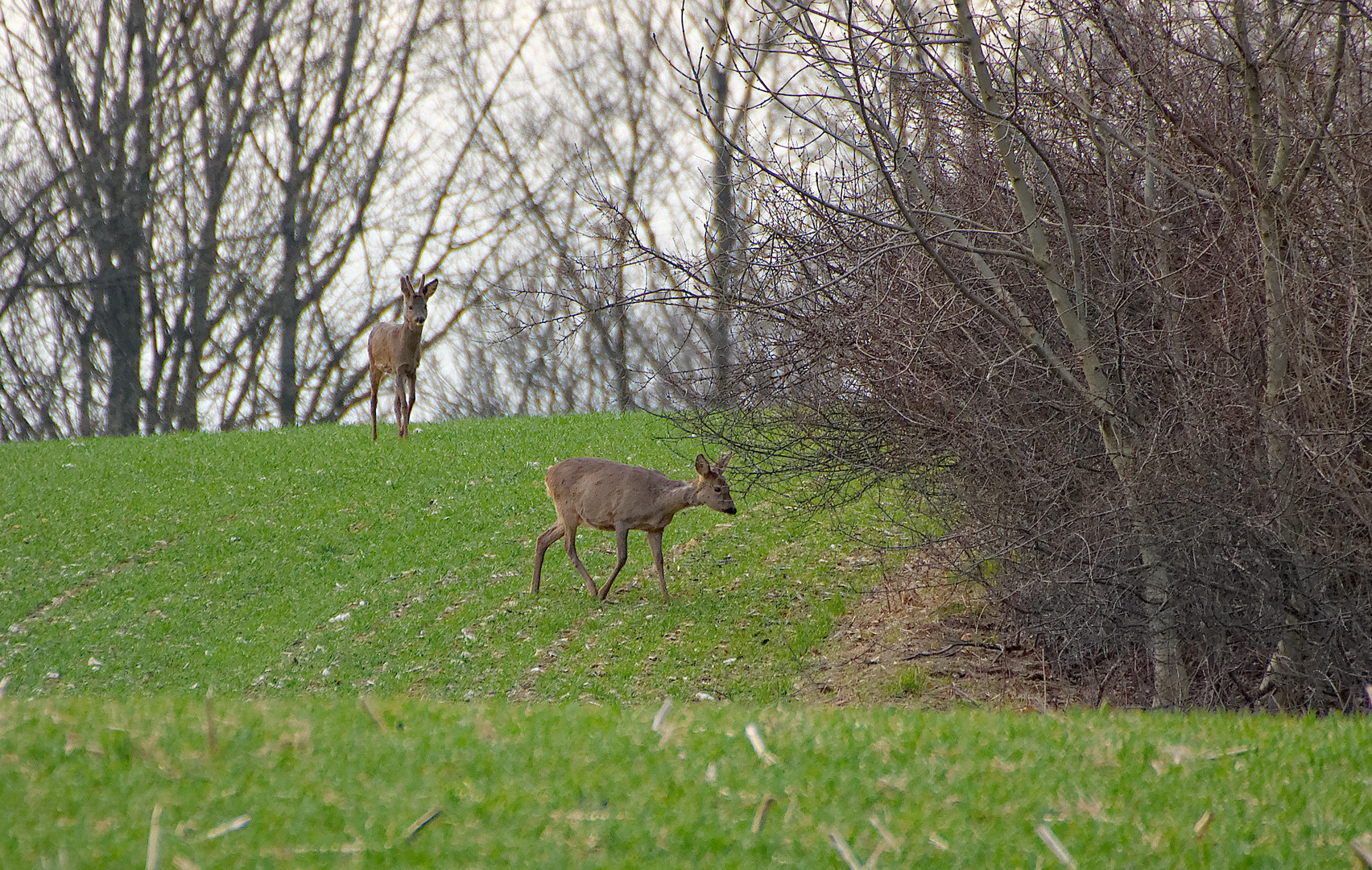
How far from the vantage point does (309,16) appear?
36.6m

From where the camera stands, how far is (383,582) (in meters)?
15.4

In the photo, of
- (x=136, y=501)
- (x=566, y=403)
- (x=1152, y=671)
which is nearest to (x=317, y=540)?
(x=136, y=501)

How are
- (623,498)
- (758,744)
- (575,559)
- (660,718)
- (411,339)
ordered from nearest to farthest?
(758,744)
(660,718)
(623,498)
(575,559)
(411,339)

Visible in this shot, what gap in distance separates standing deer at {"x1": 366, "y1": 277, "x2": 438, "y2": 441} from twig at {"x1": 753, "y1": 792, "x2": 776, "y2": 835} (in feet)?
53.4

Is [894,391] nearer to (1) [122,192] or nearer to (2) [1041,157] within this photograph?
(2) [1041,157]

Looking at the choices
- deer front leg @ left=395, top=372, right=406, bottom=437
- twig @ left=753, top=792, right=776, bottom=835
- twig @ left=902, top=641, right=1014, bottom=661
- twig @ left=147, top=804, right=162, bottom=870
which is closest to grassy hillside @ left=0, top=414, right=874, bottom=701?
deer front leg @ left=395, top=372, right=406, bottom=437

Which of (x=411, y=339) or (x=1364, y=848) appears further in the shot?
(x=411, y=339)

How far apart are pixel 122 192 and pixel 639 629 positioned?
89.2 ft

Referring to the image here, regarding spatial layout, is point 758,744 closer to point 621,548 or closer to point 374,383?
point 621,548

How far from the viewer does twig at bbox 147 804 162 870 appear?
344 centimetres

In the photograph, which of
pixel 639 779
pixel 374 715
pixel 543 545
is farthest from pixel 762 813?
pixel 543 545

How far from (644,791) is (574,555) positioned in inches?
383

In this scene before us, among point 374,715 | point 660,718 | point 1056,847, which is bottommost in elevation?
point 1056,847

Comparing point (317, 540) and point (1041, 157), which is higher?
point (1041, 157)
